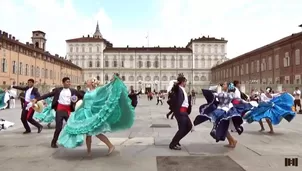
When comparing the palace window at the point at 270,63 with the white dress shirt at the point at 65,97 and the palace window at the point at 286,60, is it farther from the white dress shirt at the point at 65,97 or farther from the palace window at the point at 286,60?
the white dress shirt at the point at 65,97

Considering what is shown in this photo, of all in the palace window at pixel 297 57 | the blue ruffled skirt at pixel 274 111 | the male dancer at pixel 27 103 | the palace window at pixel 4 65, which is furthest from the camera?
the palace window at pixel 4 65

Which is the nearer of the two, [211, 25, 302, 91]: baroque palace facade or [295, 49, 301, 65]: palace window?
[295, 49, 301, 65]: palace window

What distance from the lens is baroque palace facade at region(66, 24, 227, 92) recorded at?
108m

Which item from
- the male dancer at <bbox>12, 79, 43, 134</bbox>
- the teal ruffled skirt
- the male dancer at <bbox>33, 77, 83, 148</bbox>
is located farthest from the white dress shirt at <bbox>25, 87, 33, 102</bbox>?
the teal ruffled skirt

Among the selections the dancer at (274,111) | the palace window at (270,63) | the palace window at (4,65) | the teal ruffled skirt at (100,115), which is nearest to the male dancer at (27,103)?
the teal ruffled skirt at (100,115)

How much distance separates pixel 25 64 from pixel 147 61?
6202 centimetres

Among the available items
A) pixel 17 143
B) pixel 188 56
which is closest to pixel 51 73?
pixel 188 56

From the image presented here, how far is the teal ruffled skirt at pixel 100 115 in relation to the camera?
20.6 feet

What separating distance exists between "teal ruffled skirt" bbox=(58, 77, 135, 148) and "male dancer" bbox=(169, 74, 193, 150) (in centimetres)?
119

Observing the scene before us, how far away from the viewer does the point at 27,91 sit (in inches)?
417

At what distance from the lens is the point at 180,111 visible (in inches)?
298

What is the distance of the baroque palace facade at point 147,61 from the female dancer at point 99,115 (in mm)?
99637

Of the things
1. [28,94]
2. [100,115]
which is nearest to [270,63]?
[28,94]

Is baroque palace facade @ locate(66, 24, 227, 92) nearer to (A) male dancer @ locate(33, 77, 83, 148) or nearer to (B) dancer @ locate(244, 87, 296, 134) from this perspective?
(B) dancer @ locate(244, 87, 296, 134)
